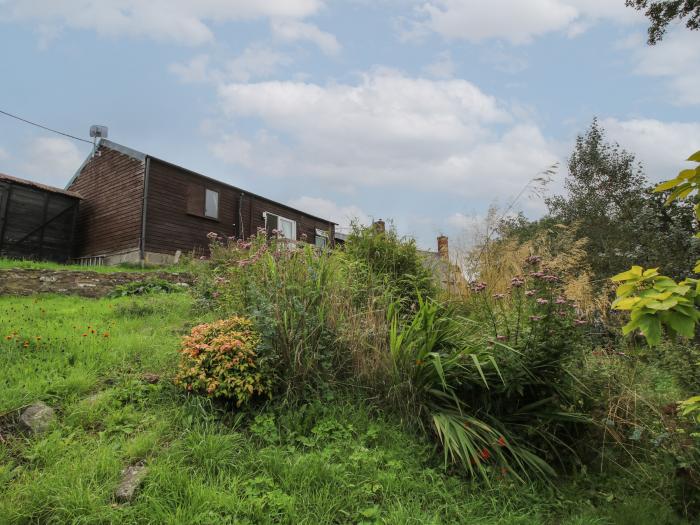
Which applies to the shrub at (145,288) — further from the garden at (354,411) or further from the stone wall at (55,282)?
the garden at (354,411)

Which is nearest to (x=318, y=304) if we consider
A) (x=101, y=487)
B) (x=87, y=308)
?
(x=101, y=487)

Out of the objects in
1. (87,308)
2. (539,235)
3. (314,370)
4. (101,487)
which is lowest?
(101,487)

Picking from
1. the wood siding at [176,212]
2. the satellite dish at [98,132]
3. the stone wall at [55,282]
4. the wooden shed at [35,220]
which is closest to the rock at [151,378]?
the stone wall at [55,282]

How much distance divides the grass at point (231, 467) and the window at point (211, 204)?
13972 millimetres

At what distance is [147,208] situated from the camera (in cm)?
1555

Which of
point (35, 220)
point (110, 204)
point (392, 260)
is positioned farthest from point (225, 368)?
point (35, 220)

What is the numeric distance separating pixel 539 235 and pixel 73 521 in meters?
5.52

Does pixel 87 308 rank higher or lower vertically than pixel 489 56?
lower

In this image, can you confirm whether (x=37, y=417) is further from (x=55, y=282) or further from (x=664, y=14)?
(x=664, y=14)

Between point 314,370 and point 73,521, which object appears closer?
point 73,521

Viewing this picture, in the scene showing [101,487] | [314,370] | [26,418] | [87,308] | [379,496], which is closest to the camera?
[101,487]

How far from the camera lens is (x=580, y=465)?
138 inches

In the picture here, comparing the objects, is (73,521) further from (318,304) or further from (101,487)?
(318,304)

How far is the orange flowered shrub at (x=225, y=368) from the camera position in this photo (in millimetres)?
3352
